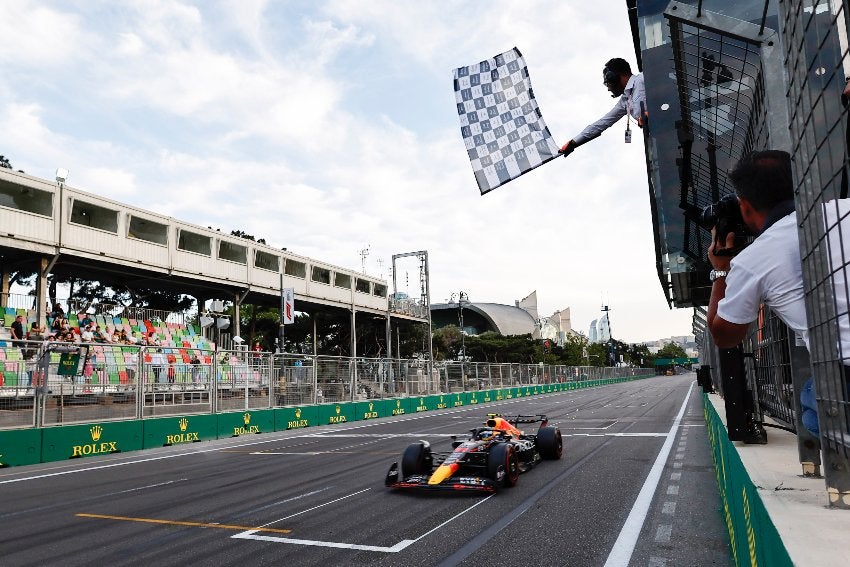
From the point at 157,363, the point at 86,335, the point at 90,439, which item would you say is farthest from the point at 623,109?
the point at 86,335

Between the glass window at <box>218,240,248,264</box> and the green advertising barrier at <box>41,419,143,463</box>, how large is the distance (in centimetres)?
1768

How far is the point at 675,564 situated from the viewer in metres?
4.12

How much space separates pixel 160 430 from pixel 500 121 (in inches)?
341

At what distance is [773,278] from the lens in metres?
2.09

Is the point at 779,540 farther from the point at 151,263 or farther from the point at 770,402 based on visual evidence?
the point at 151,263

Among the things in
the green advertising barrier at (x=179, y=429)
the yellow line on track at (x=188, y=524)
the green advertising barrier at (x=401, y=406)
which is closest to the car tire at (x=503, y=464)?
the yellow line on track at (x=188, y=524)

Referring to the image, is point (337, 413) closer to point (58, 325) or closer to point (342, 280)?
point (58, 325)

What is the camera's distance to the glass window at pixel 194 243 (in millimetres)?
26734

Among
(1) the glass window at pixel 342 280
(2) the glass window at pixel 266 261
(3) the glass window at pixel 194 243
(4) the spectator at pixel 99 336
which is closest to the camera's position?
(4) the spectator at pixel 99 336

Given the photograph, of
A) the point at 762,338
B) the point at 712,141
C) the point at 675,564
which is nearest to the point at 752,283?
the point at 675,564

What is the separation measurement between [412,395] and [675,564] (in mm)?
19672

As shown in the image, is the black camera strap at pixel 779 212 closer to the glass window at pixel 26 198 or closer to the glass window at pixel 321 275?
the glass window at pixel 26 198

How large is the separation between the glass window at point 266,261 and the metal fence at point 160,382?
12260 millimetres

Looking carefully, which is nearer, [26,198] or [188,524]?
[188,524]
